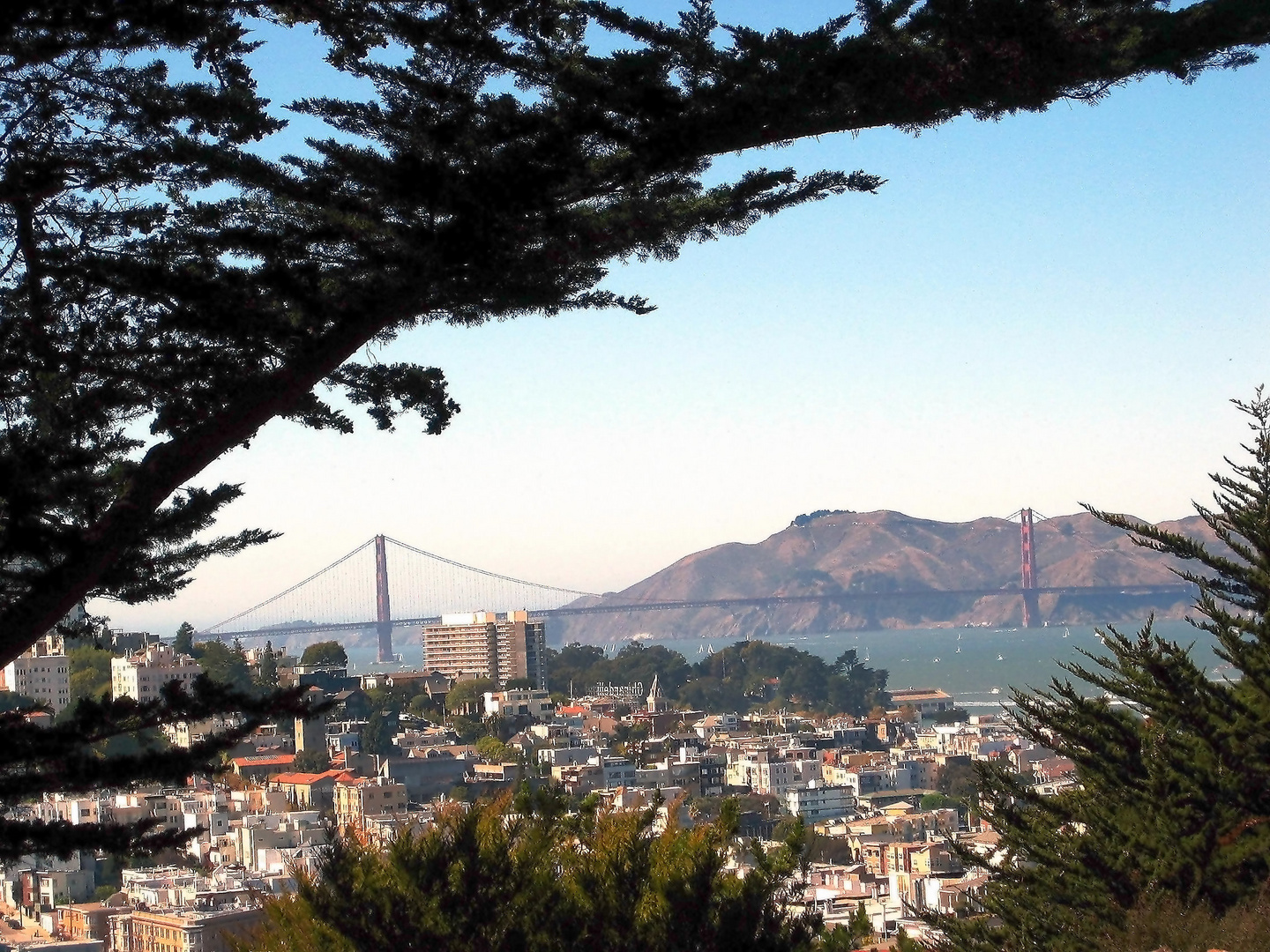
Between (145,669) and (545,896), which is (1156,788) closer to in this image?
(545,896)

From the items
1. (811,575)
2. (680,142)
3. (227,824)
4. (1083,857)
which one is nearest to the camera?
(680,142)

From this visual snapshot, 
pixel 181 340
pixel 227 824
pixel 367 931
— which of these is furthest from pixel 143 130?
pixel 227 824

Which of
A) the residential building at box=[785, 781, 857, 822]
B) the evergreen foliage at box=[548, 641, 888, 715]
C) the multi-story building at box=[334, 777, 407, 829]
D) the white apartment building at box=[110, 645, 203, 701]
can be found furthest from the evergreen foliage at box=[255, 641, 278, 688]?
the evergreen foliage at box=[548, 641, 888, 715]

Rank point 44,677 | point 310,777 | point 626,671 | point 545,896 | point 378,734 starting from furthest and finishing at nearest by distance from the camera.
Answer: point 626,671
point 378,734
point 44,677
point 310,777
point 545,896

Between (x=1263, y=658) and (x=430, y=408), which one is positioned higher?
(x=430, y=408)

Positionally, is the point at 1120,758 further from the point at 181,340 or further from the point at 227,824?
the point at 227,824

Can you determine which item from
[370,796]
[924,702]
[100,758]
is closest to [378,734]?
[370,796]
